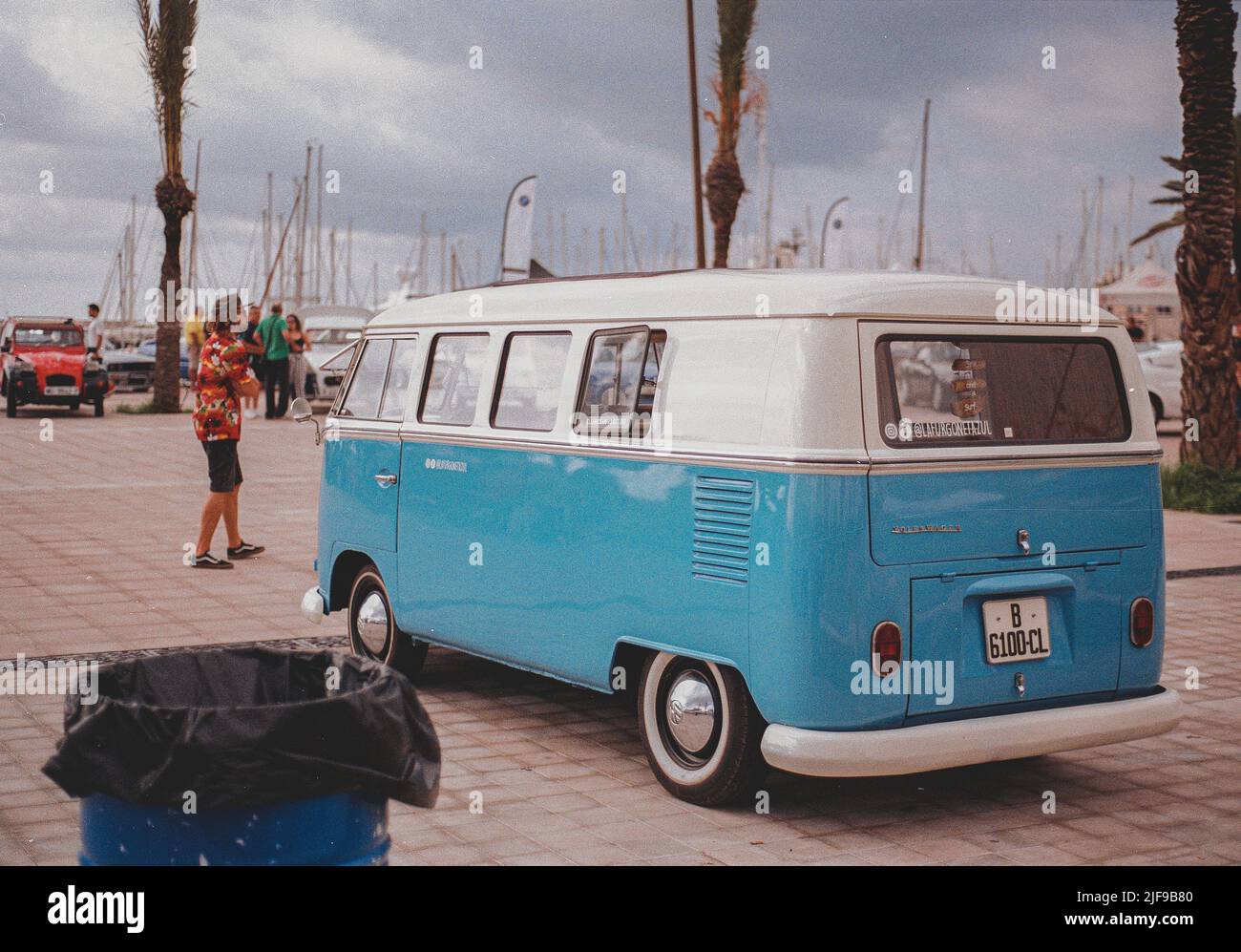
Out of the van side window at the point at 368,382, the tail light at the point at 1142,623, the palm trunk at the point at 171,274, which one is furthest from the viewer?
the palm trunk at the point at 171,274

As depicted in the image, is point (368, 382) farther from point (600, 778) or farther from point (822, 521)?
point (822, 521)

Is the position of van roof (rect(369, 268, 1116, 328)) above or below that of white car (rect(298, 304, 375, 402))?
below

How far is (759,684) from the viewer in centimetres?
549

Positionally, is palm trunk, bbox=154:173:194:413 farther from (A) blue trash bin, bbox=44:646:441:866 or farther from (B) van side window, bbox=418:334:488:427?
(A) blue trash bin, bbox=44:646:441:866

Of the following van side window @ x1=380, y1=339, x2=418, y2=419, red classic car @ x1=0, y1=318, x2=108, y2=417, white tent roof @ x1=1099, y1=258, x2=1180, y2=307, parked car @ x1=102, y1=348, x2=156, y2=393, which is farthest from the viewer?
white tent roof @ x1=1099, y1=258, x2=1180, y2=307

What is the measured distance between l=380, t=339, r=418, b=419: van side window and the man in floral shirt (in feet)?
12.1

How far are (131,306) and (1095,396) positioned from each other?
62.8 m

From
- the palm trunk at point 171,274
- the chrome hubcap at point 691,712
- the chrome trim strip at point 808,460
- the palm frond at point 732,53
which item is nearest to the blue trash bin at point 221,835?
the chrome trim strip at point 808,460

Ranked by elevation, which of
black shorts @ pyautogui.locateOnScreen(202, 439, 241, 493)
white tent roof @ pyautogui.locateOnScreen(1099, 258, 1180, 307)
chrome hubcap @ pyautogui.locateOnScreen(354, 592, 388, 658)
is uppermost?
white tent roof @ pyautogui.locateOnScreen(1099, 258, 1180, 307)

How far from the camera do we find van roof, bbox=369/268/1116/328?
5598mm

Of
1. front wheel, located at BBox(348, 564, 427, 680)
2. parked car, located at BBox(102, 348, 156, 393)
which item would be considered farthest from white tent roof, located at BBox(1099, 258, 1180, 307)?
front wheel, located at BBox(348, 564, 427, 680)

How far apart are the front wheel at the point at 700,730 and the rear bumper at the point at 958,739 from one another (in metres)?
0.25

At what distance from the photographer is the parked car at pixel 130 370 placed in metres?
41.2

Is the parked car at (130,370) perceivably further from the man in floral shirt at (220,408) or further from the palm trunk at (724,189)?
the man in floral shirt at (220,408)
